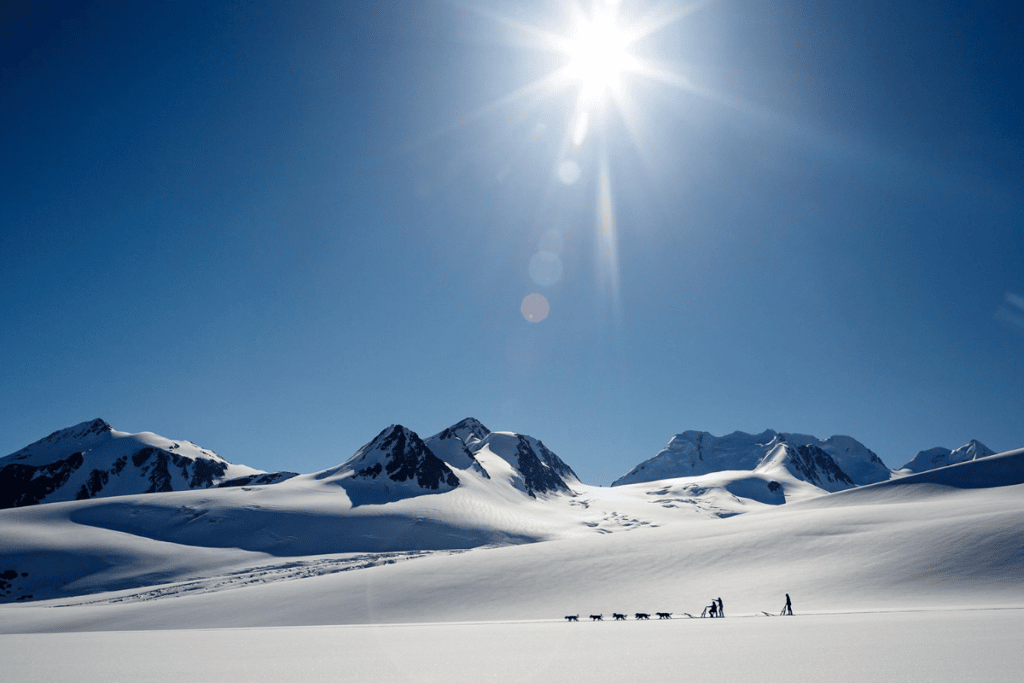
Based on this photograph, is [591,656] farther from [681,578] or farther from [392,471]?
[392,471]

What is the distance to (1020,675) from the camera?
11.2m

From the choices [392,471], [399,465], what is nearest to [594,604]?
[392,471]

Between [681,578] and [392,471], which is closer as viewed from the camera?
[681,578]

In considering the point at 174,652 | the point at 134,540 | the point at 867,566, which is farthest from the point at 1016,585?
the point at 134,540

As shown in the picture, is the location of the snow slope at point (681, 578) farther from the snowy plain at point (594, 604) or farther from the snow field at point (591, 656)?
the snow field at point (591, 656)

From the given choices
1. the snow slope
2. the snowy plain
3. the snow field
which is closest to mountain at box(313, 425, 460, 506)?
the snowy plain

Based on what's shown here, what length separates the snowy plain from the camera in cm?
1400

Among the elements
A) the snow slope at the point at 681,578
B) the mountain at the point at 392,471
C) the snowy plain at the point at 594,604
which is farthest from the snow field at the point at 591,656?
the mountain at the point at 392,471

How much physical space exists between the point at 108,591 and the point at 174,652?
69.6 metres

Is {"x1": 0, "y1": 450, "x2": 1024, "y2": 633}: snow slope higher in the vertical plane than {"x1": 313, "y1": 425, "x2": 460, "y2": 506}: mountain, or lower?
lower

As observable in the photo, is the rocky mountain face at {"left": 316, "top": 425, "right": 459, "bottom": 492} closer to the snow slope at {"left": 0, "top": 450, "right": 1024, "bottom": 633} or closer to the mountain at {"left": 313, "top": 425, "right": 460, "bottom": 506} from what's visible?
the mountain at {"left": 313, "top": 425, "right": 460, "bottom": 506}

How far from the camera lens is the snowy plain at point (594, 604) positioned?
1400cm

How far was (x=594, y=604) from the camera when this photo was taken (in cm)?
3681

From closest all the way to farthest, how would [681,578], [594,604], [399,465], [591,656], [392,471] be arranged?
[591,656] → [594,604] → [681,578] → [392,471] → [399,465]
